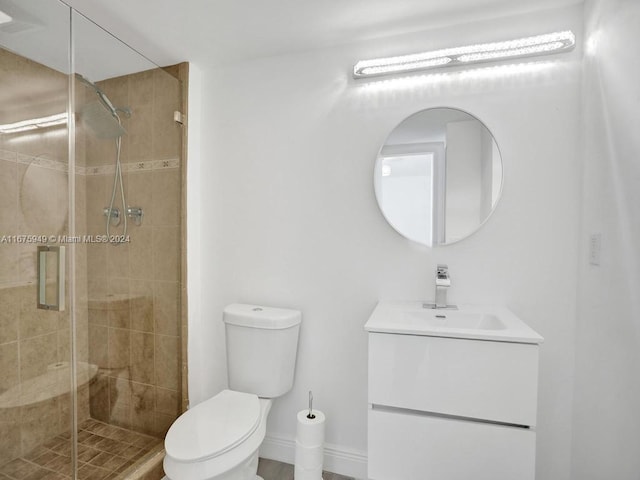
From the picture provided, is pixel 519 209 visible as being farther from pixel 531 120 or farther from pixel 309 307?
pixel 309 307

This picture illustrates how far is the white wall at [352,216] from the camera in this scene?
1601mm

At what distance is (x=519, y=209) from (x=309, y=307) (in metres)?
1.16

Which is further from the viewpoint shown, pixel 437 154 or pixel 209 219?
pixel 209 219

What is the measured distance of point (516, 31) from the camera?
5.32 feet

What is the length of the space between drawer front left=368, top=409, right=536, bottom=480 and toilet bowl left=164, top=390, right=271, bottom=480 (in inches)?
20.1

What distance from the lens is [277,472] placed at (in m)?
1.86

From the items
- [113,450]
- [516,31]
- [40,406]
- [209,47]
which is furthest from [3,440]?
[516,31]

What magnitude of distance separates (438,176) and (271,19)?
1104mm

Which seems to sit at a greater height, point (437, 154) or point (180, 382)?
point (437, 154)

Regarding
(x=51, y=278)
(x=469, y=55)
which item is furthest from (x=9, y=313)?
(x=469, y=55)

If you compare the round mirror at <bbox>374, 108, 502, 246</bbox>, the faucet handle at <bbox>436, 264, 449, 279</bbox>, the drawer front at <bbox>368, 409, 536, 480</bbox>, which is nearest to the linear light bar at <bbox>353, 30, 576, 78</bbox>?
the round mirror at <bbox>374, 108, 502, 246</bbox>

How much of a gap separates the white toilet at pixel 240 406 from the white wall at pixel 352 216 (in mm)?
179

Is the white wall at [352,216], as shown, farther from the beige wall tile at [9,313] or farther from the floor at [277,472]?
the beige wall tile at [9,313]

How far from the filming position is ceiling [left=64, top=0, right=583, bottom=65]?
61.2 inches
